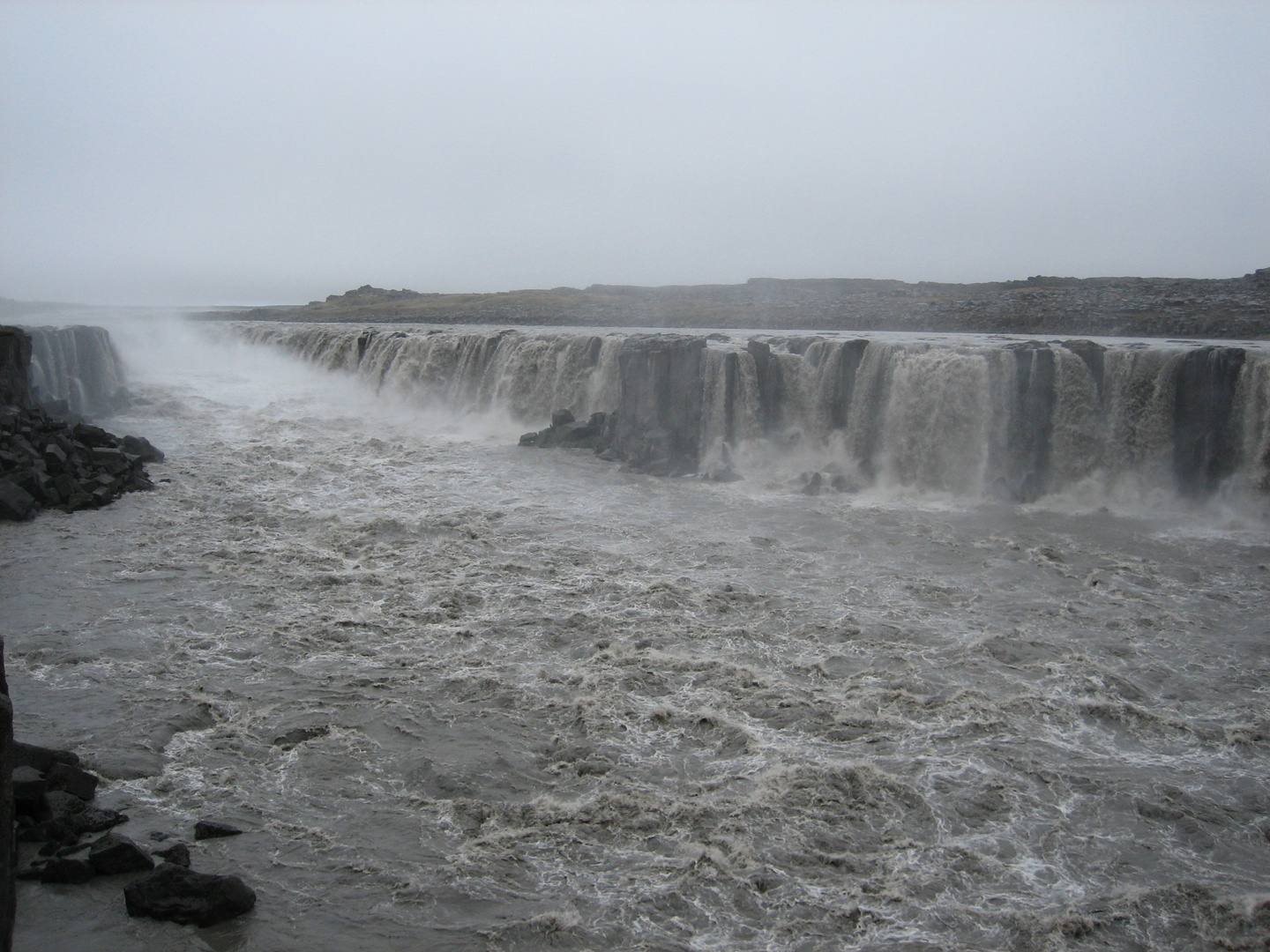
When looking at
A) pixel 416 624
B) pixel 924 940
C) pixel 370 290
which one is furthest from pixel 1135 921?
pixel 370 290

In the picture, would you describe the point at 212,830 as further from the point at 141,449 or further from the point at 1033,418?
the point at 1033,418

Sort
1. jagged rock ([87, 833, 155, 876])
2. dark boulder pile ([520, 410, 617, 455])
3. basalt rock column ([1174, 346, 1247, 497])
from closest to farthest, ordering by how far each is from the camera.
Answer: jagged rock ([87, 833, 155, 876]) → basalt rock column ([1174, 346, 1247, 497]) → dark boulder pile ([520, 410, 617, 455])

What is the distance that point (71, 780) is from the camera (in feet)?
27.9

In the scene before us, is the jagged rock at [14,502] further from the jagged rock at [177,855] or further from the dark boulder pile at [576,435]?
the jagged rock at [177,855]

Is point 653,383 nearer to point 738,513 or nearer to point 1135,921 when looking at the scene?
point 738,513

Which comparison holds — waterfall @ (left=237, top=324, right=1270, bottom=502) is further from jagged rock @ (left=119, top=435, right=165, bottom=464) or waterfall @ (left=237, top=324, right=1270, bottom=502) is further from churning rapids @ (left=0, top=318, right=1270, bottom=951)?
jagged rock @ (left=119, top=435, right=165, bottom=464)

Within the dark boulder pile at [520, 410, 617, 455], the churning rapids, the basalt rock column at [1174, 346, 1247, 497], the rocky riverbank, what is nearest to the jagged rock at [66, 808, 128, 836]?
the churning rapids

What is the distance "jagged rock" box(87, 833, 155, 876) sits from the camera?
A: 7.44 m

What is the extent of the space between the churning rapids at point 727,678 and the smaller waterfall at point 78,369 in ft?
39.8

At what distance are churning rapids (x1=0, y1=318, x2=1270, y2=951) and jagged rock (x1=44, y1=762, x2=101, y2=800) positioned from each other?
0.36 metres

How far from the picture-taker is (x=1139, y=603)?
15.1 meters

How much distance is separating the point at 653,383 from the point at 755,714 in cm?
1784

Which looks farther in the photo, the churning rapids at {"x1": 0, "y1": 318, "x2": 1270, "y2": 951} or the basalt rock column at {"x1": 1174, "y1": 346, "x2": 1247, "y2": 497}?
the basalt rock column at {"x1": 1174, "y1": 346, "x2": 1247, "y2": 497}

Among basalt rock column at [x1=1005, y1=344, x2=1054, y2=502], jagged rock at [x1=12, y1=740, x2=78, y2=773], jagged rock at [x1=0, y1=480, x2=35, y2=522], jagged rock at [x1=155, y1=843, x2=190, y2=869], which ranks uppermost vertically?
basalt rock column at [x1=1005, y1=344, x2=1054, y2=502]
